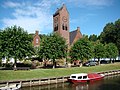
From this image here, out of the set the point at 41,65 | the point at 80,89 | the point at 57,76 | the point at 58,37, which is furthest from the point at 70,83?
the point at 41,65

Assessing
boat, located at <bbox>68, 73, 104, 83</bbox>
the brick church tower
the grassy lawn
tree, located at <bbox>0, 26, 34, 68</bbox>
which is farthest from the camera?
the brick church tower

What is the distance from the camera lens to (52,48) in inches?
2534

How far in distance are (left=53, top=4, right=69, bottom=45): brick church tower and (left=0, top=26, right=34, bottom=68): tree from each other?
1062 inches

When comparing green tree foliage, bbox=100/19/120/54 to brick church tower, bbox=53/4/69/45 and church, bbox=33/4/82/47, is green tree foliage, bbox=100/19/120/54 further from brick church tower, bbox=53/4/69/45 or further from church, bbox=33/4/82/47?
brick church tower, bbox=53/4/69/45

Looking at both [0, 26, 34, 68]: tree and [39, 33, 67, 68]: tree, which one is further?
[39, 33, 67, 68]: tree

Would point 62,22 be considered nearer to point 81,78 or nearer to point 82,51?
point 82,51

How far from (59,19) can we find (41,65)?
2078 cm

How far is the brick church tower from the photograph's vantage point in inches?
3295

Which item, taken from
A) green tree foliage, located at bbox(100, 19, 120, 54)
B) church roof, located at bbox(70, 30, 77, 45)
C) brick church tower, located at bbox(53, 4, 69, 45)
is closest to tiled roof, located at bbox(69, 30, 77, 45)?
church roof, located at bbox(70, 30, 77, 45)

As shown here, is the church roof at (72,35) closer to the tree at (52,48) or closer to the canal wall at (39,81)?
the tree at (52,48)

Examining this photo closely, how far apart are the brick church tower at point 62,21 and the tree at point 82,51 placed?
1253cm

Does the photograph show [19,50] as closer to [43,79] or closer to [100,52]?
[43,79]

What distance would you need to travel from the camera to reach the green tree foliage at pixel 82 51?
235ft

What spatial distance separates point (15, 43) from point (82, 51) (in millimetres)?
25568
